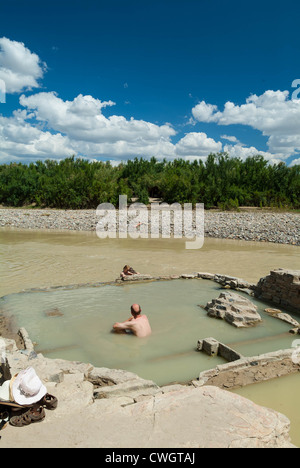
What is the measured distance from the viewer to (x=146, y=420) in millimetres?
3445

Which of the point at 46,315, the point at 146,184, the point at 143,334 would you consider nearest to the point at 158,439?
the point at 143,334

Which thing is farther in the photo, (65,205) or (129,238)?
(65,205)

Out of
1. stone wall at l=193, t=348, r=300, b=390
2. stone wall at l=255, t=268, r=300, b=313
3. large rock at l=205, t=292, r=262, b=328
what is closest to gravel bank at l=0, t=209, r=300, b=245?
stone wall at l=255, t=268, r=300, b=313

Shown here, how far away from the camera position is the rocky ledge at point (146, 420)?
307cm

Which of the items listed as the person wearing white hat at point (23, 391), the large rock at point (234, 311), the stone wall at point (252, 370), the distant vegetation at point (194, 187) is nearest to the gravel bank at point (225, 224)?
the distant vegetation at point (194, 187)

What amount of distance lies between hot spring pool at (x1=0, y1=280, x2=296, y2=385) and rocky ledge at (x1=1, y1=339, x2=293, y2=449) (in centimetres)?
117

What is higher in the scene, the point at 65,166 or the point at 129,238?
the point at 65,166

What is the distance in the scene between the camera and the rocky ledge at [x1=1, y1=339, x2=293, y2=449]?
307 centimetres

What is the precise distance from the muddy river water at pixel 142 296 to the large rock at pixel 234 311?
0.78 feet

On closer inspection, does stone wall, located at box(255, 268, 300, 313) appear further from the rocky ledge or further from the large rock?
the rocky ledge

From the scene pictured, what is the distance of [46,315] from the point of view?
25.3ft

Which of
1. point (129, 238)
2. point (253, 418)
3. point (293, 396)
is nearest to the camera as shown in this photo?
point (253, 418)
